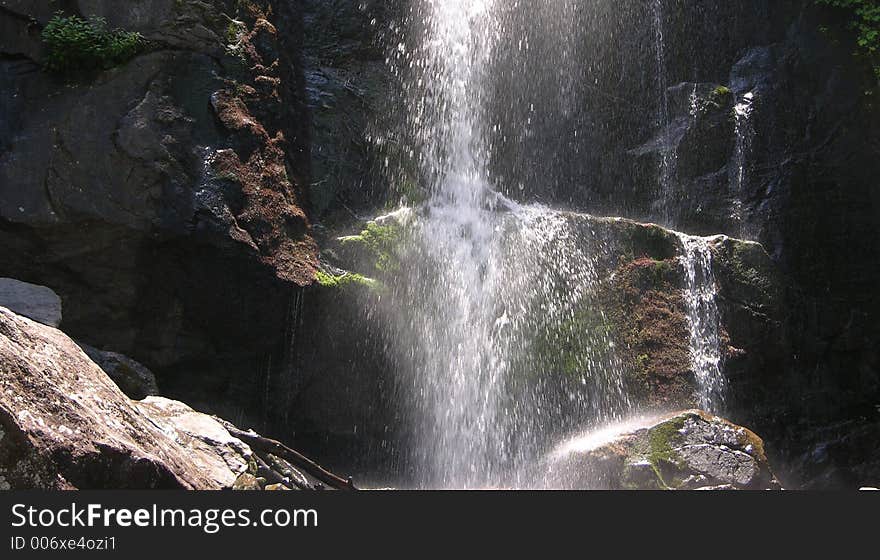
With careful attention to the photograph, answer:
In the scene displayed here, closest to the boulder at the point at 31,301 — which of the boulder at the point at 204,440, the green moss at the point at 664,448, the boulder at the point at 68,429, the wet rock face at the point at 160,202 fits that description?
the wet rock face at the point at 160,202

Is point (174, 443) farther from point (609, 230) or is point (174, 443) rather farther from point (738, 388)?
point (738, 388)

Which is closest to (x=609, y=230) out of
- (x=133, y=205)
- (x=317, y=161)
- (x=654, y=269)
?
(x=654, y=269)

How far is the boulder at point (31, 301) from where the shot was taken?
6.66 meters

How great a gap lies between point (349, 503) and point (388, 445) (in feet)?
19.0

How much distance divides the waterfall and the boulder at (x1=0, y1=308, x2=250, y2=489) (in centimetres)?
660

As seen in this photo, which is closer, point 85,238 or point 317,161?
point 85,238

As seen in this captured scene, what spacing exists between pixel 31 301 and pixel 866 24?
11354 mm

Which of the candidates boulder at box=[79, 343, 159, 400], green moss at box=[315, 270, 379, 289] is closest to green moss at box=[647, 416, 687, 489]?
green moss at box=[315, 270, 379, 289]

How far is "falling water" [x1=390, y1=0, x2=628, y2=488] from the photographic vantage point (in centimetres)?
902

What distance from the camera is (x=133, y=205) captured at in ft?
26.6

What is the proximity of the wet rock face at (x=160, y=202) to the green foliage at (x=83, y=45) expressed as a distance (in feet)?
0.38

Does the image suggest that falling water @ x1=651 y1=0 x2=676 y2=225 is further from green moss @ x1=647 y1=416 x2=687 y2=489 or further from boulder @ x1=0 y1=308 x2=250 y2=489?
boulder @ x1=0 y1=308 x2=250 y2=489

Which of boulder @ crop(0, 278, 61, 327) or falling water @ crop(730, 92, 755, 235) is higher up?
falling water @ crop(730, 92, 755, 235)

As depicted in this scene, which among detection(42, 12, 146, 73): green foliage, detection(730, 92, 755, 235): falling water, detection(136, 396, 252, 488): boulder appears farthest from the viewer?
detection(730, 92, 755, 235): falling water
